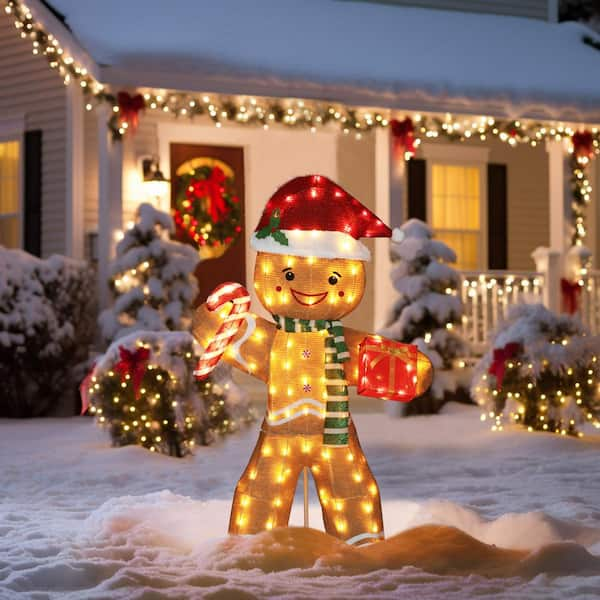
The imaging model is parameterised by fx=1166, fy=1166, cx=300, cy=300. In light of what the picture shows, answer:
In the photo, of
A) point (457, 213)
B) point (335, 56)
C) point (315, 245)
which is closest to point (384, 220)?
point (335, 56)

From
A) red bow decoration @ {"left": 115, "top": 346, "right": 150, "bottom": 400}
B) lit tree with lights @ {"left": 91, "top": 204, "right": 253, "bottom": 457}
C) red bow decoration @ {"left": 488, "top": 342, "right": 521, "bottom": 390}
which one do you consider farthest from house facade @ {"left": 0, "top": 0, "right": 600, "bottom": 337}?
red bow decoration @ {"left": 115, "top": 346, "right": 150, "bottom": 400}

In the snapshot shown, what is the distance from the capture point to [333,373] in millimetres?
5387

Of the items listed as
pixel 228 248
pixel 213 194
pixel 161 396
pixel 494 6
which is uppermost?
pixel 494 6

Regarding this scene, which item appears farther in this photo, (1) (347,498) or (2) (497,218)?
(2) (497,218)

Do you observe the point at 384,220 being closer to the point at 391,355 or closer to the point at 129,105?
the point at 129,105

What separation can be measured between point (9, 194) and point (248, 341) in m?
9.46

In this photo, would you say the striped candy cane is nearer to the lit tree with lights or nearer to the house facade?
the lit tree with lights

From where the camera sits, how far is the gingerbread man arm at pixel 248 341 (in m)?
5.49

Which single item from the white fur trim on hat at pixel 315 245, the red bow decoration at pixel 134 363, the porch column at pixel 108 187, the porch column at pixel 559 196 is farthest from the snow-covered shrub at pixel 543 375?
the white fur trim on hat at pixel 315 245

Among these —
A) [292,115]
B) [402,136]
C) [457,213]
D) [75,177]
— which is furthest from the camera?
[457,213]

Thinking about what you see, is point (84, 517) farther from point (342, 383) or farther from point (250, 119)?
point (250, 119)

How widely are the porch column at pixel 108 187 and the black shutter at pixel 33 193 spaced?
6.48 feet

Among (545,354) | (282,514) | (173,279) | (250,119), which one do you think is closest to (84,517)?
(282,514)

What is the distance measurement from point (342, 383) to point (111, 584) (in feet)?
4.61
